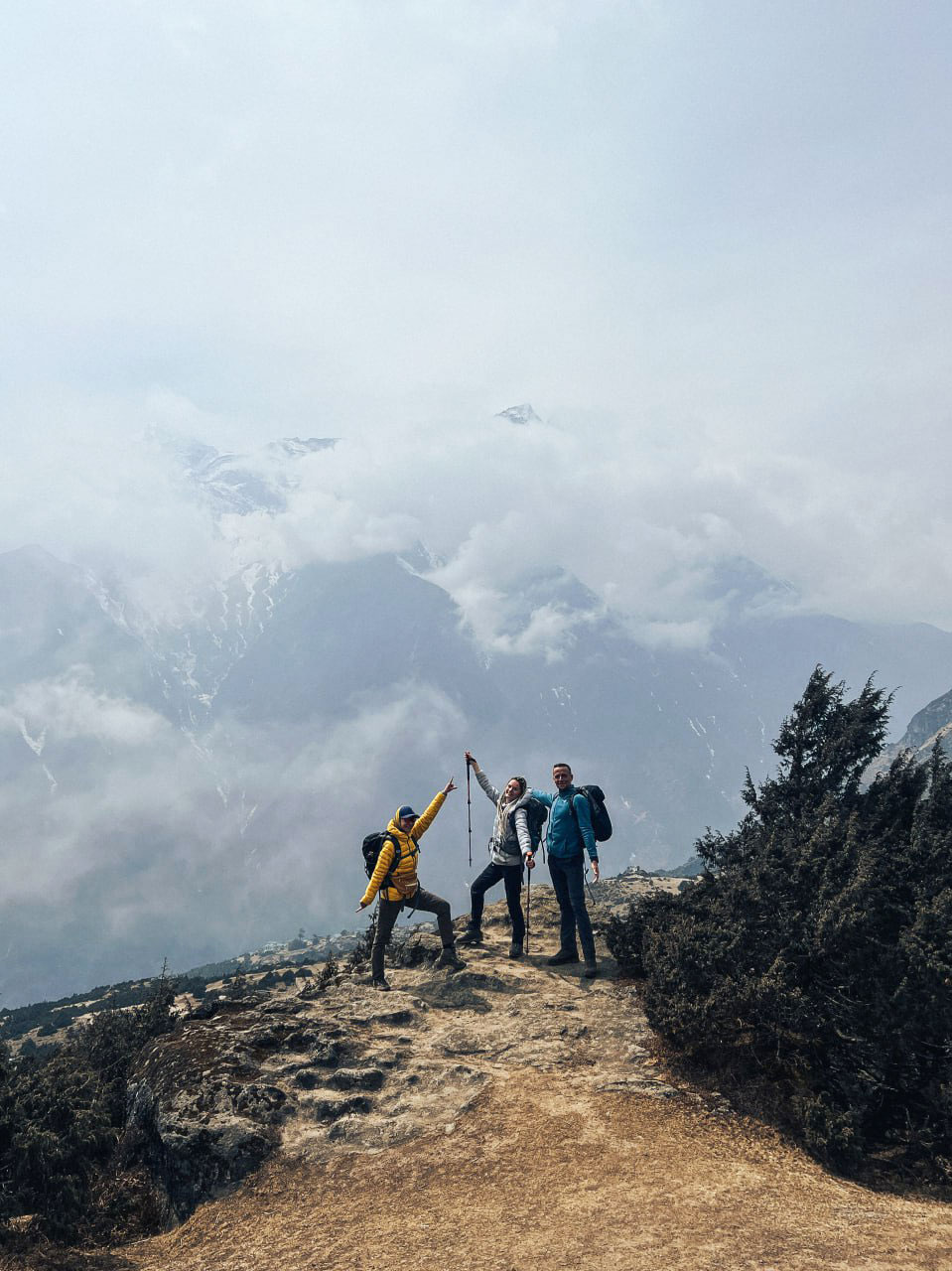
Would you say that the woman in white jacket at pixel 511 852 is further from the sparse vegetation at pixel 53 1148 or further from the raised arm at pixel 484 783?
the sparse vegetation at pixel 53 1148

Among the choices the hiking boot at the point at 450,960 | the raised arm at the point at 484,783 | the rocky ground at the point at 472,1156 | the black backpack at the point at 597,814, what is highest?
the raised arm at the point at 484,783

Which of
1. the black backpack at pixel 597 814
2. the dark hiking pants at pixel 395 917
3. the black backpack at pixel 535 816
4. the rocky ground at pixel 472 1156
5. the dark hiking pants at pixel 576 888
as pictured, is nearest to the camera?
the rocky ground at pixel 472 1156

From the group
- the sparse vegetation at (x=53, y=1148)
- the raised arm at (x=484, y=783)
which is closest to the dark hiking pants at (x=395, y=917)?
the raised arm at (x=484, y=783)

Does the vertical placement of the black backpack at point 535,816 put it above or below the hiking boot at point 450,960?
above

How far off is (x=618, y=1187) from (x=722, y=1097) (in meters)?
2.42

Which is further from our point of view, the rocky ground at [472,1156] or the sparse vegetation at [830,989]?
the sparse vegetation at [830,989]

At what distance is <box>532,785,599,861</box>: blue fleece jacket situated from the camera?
12938 mm

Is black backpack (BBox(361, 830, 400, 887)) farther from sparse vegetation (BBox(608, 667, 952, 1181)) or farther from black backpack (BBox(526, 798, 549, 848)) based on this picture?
sparse vegetation (BBox(608, 667, 952, 1181))

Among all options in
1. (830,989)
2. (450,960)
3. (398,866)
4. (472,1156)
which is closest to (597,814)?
(398,866)

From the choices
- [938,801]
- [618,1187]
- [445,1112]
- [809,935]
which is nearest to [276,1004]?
[445,1112]

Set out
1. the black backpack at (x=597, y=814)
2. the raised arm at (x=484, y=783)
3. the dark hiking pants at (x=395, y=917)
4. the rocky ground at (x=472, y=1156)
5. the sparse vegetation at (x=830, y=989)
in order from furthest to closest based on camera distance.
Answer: the raised arm at (x=484, y=783), the black backpack at (x=597, y=814), the dark hiking pants at (x=395, y=917), the sparse vegetation at (x=830, y=989), the rocky ground at (x=472, y=1156)

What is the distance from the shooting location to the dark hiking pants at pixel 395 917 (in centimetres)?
1231

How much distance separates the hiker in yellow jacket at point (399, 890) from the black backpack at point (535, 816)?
1.87 m

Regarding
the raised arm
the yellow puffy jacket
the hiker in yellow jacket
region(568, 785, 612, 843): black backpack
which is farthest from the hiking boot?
region(568, 785, 612, 843): black backpack
